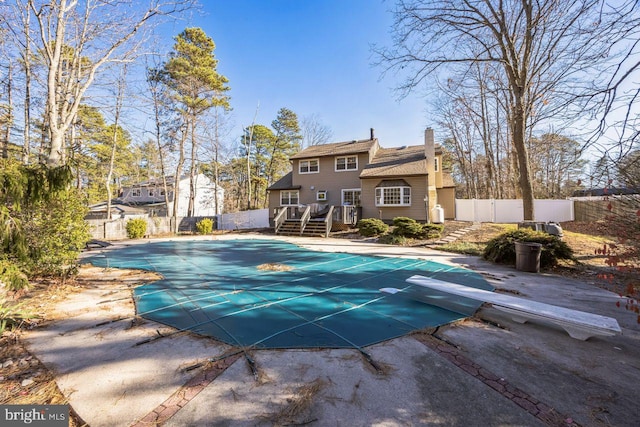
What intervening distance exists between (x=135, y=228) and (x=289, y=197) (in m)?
9.83

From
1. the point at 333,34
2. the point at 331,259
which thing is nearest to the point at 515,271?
the point at 331,259

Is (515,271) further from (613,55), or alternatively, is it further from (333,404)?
(333,404)

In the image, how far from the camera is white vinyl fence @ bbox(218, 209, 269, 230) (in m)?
21.5

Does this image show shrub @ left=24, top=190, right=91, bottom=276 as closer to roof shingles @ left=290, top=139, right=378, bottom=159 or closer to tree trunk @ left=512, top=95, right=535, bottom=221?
tree trunk @ left=512, top=95, right=535, bottom=221

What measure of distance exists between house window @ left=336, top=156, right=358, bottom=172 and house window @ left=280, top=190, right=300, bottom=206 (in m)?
3.73

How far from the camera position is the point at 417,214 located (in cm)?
1490

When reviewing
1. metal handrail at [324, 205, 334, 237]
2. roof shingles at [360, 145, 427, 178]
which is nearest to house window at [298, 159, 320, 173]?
roof shingles at [360, 145, 427, 178]

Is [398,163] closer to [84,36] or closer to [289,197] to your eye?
[289,197]

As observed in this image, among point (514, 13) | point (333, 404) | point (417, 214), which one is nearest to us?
point (333, 404)

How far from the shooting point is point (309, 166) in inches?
736

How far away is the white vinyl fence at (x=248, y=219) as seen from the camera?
2150 cm

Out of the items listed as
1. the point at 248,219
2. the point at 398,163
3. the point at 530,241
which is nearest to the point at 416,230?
the point at 530,241

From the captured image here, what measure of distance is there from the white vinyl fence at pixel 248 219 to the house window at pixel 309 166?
5367 mm

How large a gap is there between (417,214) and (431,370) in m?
13.5
